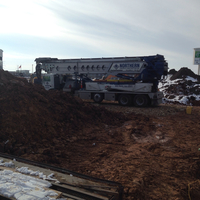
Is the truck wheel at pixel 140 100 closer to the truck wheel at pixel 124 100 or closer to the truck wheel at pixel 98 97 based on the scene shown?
the truck wheel at pixel 124 100

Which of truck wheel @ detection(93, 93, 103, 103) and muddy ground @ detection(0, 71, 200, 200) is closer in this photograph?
muddy ground @ detection(0, 71, 200, 200)

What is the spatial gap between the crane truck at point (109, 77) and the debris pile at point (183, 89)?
19.7 ft

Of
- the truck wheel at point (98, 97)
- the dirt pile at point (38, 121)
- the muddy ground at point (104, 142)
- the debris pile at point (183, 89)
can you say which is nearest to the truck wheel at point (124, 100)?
the truck wheel at point (98, 97)

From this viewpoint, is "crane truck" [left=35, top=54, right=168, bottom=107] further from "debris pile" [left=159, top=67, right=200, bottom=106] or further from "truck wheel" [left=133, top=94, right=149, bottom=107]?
"debris pile" [left=159, top=67, right=200, bottom=106]

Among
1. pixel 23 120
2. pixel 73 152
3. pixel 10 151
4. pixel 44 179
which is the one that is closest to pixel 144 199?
pixel 44 179

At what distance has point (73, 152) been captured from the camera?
6148mm

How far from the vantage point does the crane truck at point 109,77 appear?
1382 cm

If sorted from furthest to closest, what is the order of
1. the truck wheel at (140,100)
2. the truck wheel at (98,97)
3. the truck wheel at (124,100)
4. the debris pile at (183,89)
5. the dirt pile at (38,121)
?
the debris pile at (183,89), the truck wheel at (98,97), the truck wheel at (124,100), the truck wheel at (140,100), the dirt pile at (38,121)

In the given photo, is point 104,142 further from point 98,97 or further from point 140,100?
point 98,97

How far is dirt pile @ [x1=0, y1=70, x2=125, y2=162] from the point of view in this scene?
5.93 metres

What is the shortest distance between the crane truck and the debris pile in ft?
19.7

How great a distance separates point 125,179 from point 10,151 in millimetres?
3227

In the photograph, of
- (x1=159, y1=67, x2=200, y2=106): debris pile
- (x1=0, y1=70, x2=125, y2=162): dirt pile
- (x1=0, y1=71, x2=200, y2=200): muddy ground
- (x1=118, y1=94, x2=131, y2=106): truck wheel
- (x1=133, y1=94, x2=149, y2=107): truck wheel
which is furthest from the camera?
(x1=159, y1=67, x2=200, y2=106): debris pile

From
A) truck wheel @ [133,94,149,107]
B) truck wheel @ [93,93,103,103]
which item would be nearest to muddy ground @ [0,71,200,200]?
truck wheel @ [133,94,149,107]
